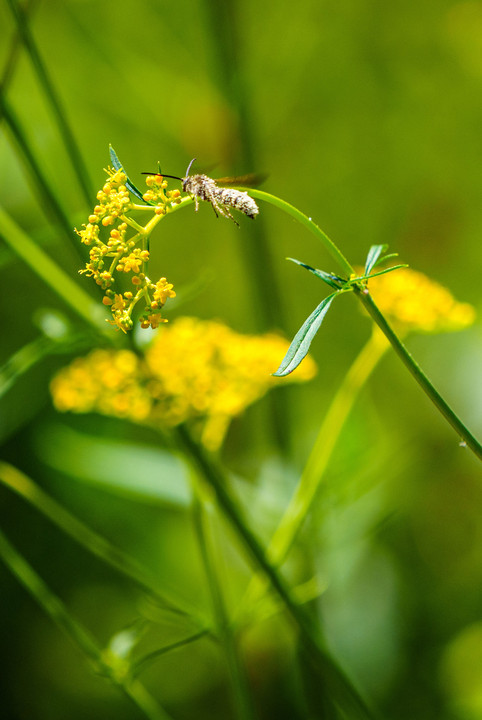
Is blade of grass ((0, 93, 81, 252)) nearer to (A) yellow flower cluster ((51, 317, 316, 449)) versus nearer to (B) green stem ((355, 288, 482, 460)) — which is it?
(A) yellow flower cluster ((51, 317, 316, 449))

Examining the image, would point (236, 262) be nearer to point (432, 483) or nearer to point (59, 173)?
point (59, 173)

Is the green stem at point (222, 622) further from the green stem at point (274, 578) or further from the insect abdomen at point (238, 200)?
the insect abdomen at point (238, 200)

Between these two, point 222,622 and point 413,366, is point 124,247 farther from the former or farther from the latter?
point 222,622

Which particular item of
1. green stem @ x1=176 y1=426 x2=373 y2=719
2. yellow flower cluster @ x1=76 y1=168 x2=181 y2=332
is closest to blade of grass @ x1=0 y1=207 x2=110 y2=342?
green stem @ x1=176 y1=426 x2=373 y2=719

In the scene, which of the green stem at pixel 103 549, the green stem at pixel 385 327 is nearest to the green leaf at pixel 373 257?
the green stem at pixel 385 327

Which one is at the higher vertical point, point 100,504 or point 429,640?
point 100,504

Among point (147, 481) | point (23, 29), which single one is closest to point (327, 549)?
point (147, 481)

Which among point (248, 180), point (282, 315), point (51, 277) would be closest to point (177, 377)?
point (51, 277)
